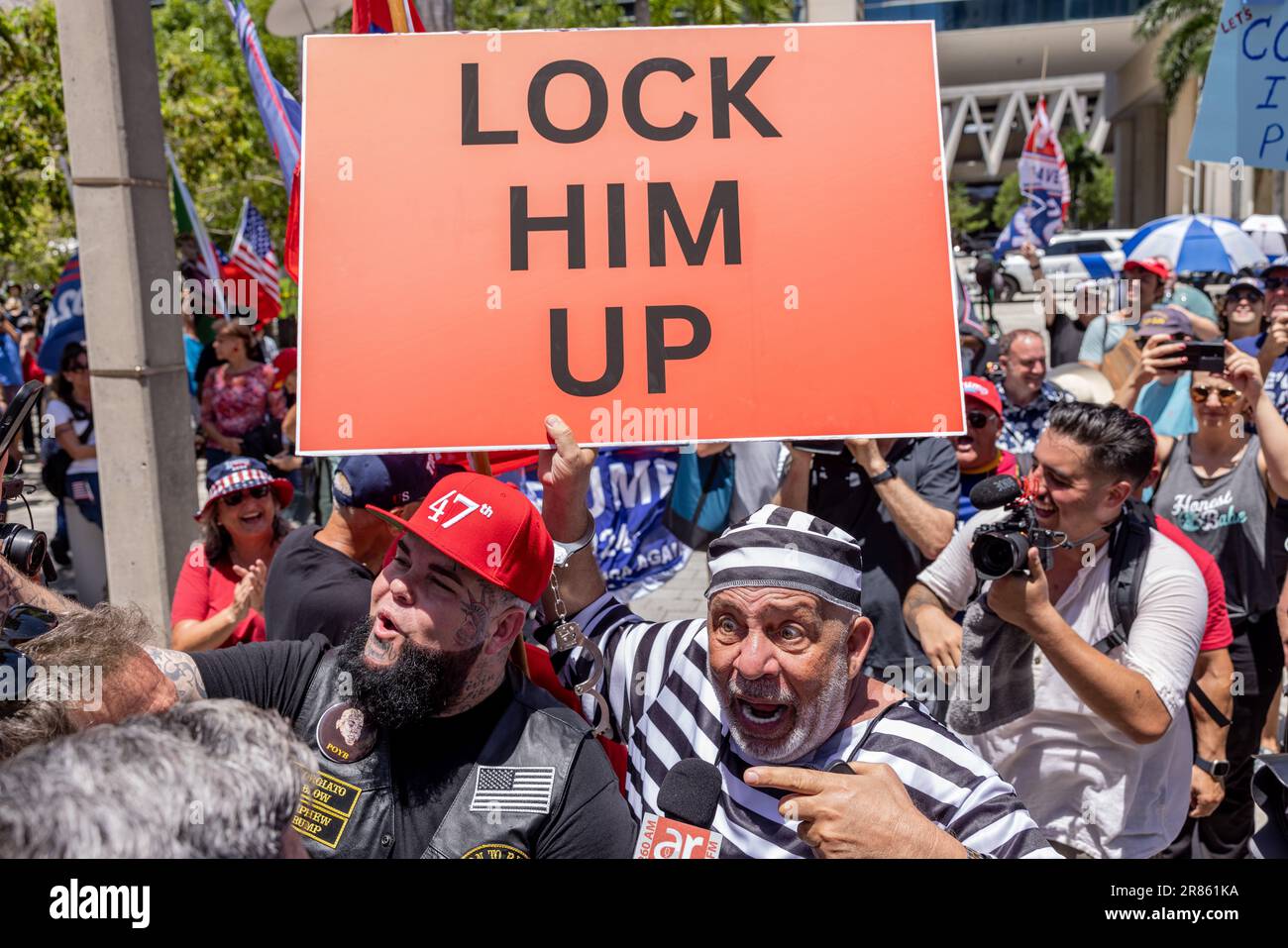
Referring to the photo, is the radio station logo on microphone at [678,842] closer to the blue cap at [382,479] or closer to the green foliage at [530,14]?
the blue cap at [382,479]

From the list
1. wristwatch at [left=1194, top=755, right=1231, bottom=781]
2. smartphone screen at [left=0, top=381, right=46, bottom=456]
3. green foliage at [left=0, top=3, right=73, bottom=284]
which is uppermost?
green foliage at [left=0, top=3, right=73, bottom=284]

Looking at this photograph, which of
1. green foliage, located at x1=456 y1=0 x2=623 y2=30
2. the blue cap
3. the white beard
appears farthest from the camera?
green foliage, located at x1=456 y1=0 x2=623 y2=30

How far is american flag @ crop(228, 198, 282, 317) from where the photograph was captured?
31.4 ft

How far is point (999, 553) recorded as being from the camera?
256cm

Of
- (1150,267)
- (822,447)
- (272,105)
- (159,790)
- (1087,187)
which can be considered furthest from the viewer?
(1087,187)

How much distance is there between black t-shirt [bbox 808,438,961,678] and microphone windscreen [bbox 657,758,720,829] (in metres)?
2.07

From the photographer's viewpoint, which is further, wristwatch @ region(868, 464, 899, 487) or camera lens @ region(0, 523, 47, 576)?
wristwatch @ region(868, 464, 899, 487)

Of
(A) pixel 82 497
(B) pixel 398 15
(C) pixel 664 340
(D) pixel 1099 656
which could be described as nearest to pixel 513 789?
(C) pixel 664 340

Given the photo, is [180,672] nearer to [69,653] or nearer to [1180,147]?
[69,653]

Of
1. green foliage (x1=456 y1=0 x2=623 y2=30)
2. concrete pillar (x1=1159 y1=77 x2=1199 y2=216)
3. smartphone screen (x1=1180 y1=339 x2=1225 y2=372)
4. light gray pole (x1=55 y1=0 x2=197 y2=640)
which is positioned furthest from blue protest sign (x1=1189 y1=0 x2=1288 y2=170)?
concrete pillar (x1=1159 y1=77 x2=1199 y2=216)

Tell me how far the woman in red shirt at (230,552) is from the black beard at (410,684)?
1.76m

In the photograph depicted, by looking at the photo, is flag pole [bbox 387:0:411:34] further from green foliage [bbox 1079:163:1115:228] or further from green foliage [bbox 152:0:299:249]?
green foliage [bbox 1079:163:1115:228]

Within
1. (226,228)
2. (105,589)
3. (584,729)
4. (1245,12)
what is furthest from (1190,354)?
(226,228)

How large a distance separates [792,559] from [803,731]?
1.05ft
